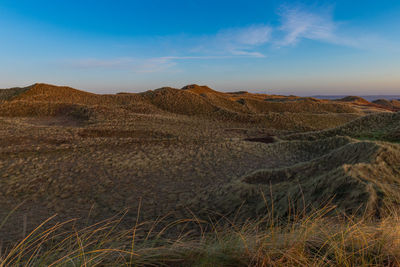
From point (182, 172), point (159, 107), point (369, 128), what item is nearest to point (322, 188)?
point (182, 172)

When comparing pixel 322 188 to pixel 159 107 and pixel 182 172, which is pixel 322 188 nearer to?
pixel 182 172

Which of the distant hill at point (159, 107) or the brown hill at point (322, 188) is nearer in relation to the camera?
the brown hill at point (322, 188)

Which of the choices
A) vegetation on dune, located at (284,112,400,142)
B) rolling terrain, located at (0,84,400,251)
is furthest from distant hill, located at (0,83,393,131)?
vegetation on dune, located at (284,112,400,142)

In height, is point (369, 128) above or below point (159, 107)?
below

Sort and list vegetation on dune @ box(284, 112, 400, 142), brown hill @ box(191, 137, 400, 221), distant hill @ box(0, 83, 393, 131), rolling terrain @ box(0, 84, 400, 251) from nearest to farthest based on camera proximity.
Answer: brown hill @ box(191, 137, 400, 221), rolling terrain @ box(0, 84, 400, 251), vegetation on dune @ box(284, 112, 400, 142), distant hill @ box(0, 83, 393, 131)

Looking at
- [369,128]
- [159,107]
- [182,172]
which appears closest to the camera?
[182,172]

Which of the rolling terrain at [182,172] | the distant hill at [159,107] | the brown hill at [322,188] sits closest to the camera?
the brown hill at [322,188]

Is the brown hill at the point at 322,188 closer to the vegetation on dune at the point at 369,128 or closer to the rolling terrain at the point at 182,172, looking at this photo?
the rolling terrain at the point at 182,172

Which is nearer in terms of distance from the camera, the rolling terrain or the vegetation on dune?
the rolling terrain

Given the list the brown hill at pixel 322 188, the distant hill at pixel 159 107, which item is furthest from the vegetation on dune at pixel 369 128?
the brown hill at pixel 322 188

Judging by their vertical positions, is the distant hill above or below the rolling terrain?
above

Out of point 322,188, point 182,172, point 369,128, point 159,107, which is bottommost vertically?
point 182,172

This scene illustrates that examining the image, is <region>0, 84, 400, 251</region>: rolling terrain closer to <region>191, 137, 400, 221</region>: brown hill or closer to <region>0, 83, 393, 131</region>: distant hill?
<region>191, 137, 400, 221</region>: brown hill

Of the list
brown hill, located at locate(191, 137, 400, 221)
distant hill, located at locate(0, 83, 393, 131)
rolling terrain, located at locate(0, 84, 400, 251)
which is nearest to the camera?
brown hill, located at locate(191, 137, 400, 221)
